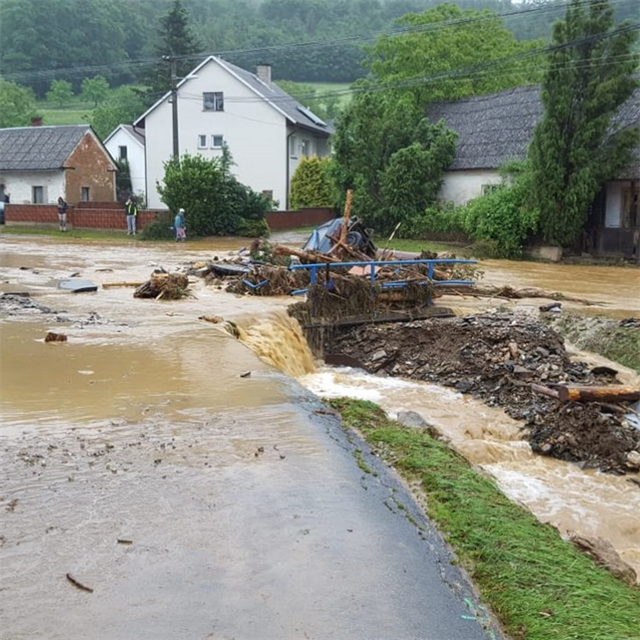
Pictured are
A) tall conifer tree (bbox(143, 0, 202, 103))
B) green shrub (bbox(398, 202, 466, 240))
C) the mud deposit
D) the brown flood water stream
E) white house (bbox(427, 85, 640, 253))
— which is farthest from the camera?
tall conifer tree (bbox(143, 0, 202, 103))

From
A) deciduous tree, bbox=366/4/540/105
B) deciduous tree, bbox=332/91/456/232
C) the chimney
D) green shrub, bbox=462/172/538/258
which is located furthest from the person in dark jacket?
the chimney

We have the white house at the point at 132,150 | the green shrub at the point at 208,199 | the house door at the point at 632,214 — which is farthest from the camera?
the white house at the point at 132,150

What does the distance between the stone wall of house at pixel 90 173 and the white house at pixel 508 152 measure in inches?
765

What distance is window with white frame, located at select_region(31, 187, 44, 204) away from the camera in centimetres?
4400

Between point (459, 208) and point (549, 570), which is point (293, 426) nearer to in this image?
point (549, 570)

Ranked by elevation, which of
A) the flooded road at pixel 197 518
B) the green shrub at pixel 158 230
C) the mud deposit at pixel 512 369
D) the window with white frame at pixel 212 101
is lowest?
the mud deposit at pixel 512 369

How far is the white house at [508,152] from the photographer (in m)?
28.3

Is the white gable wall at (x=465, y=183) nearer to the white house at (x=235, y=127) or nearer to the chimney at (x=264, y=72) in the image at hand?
the white house at (x=235, y=127)

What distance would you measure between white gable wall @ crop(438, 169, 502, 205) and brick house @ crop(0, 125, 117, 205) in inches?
828

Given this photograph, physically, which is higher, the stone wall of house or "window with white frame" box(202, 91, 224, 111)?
"window with white frame" box(202, 91, 224, 111)

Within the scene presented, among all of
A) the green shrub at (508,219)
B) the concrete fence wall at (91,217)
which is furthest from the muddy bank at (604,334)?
the concrete fence wall at (91,217)

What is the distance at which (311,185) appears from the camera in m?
44.1

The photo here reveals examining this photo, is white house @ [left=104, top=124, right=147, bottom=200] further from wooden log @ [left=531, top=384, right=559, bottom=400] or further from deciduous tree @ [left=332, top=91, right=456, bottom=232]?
wooden log @ [left=531, top=384, right=559, bottom=400]

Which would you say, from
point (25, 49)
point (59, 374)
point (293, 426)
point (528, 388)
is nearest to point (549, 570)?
point (293, 426)
